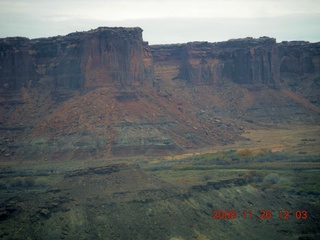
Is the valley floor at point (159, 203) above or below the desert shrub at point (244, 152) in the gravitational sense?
above

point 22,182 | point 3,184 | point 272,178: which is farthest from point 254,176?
point 3,184

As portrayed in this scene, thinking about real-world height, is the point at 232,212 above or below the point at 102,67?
below

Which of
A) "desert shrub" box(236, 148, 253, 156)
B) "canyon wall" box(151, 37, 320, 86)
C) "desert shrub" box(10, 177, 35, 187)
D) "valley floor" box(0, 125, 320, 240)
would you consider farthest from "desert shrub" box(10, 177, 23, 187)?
"canyon wall" box(151, 37, 320, 86)

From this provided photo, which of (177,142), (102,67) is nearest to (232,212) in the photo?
(177,142)

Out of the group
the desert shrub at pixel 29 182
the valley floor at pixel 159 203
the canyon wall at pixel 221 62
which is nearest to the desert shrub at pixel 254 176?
the valley floor at pixel 159 203

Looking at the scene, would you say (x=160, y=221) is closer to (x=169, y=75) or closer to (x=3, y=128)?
(x=3, y=128)

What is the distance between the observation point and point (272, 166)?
110750mm

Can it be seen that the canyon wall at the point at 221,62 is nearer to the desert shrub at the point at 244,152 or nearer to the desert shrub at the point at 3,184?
the desert shrub at the point at 244,152

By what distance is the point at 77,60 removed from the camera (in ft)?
458

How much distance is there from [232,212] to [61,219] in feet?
61.9
